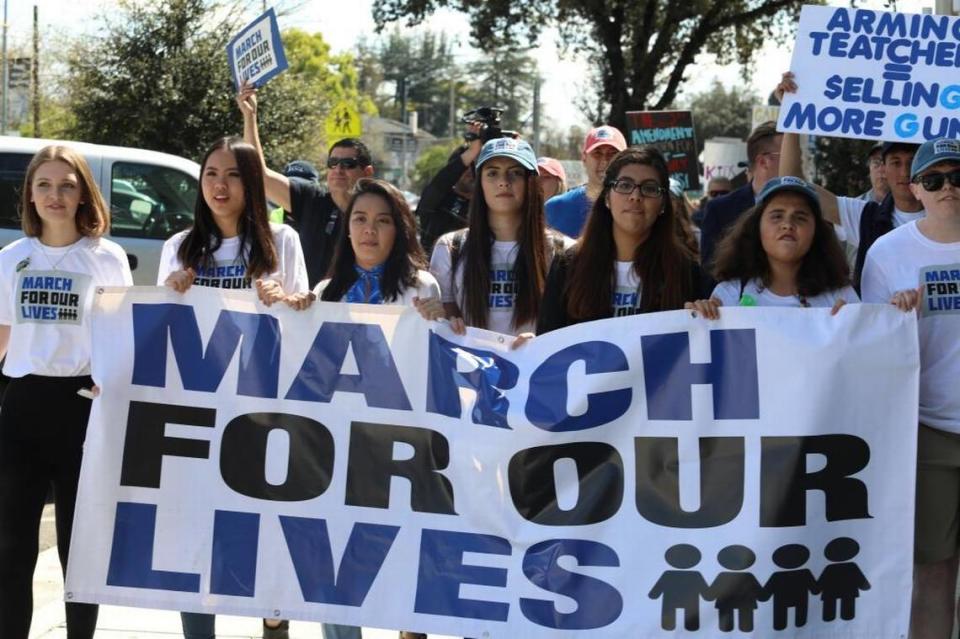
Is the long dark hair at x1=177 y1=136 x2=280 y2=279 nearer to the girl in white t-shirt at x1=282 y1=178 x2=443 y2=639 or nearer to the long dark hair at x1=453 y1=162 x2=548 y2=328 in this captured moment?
the girl in white t-shirt at x1=282 y1=178 x2=443 y2=639

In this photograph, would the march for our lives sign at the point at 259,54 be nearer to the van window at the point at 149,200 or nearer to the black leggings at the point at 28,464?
the black leggings at the point at 28,464

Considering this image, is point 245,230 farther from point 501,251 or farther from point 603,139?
point 603,139

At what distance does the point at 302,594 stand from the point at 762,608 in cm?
153

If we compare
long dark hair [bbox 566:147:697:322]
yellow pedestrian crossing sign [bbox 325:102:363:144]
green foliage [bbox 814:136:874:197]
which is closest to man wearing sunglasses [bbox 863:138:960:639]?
long dark hair [bbox 566:147:697:322]

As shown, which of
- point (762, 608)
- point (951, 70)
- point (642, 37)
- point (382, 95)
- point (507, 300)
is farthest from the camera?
point (382, 95)

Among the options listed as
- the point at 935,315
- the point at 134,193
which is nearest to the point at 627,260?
the point at 935,315

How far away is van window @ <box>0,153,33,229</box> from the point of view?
9.79 metres

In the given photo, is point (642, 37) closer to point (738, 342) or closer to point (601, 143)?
point (601, 143)

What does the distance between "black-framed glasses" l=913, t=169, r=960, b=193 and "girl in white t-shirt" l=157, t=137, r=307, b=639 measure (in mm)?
2234

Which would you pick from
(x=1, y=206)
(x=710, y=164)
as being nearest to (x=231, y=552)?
(x=1, y=206)

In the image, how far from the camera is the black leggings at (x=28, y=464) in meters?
4.34

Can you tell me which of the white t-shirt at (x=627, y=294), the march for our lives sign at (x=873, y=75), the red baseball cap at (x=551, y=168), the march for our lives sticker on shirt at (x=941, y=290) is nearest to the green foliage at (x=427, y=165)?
the red baseball cap at (x=551, y=168)

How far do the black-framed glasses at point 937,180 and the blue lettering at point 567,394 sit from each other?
3.82 ft

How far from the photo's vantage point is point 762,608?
4.08m
